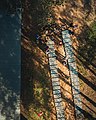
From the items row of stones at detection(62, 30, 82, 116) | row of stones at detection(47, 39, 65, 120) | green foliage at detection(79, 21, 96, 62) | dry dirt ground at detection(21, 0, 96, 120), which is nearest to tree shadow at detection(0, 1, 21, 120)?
dry dirt ground at detection(21, 0, 96, 120)

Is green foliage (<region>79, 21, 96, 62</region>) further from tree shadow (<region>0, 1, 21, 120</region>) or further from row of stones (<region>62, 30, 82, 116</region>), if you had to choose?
tree shadow (<region>0, 1, 21, 120</region>)

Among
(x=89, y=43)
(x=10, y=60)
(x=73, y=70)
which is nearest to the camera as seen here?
(x=10, y=60)

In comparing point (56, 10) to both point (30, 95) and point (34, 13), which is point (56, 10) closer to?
point (34, 13)

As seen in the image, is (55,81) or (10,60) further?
(55,81)

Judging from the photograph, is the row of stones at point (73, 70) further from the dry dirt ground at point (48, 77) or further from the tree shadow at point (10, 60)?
the tree shadow at point (10, 60)

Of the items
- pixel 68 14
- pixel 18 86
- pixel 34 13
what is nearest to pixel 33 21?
pixel 34 13

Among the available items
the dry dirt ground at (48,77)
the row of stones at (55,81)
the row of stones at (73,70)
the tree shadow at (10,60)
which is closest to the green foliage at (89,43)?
the dry dirt ground at (48,77)

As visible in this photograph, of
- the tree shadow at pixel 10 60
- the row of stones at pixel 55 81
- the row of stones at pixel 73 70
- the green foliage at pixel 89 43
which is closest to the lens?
the tree shadow at pixel 10 60

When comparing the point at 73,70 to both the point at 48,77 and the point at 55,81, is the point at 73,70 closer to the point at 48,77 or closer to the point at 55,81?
the point at 55,81

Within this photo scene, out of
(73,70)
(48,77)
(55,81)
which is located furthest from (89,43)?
(48,77)

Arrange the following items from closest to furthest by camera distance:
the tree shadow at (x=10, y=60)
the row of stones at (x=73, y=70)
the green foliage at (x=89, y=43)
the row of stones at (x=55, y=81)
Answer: the tree shadow at (x=10, y=60) < the row of stones at (x=55, y=81) < the row of stones at (x=73, y=70) < the green foliage at (x=89, y=43)
